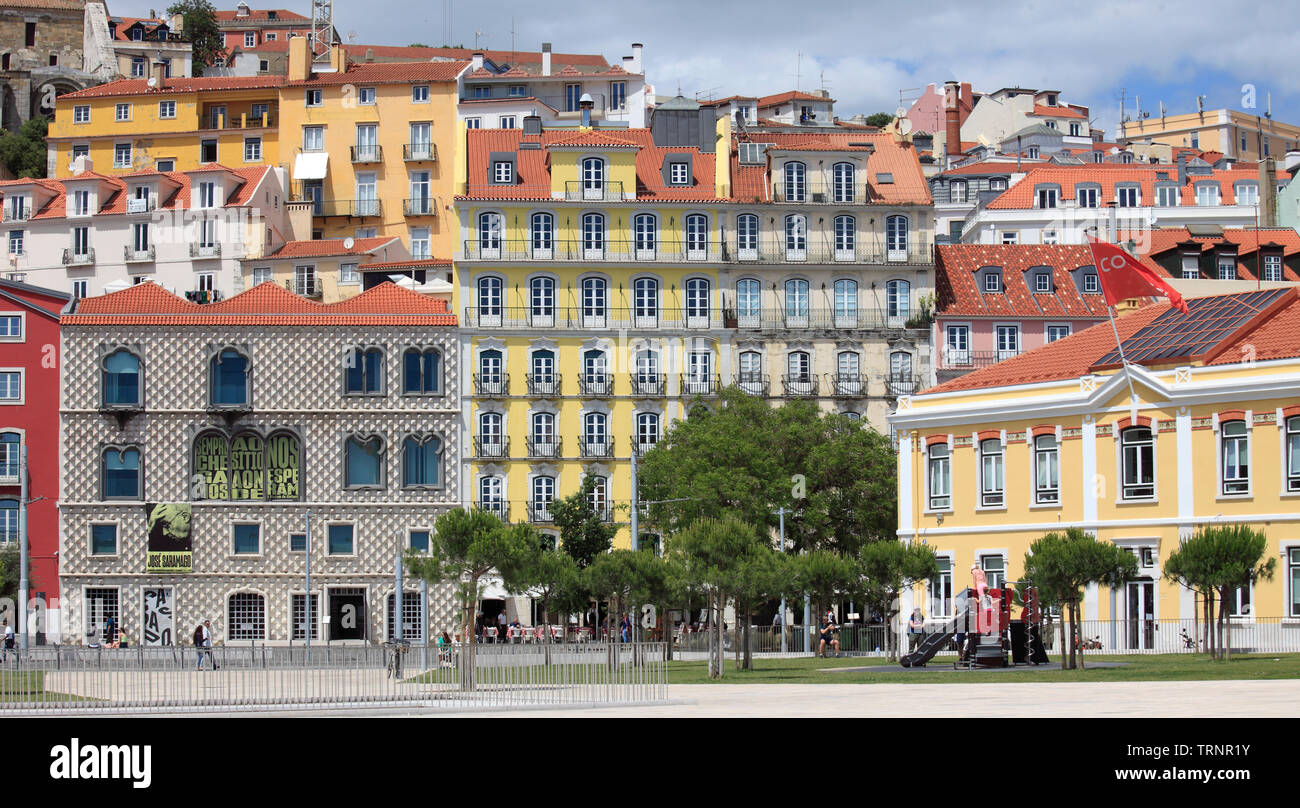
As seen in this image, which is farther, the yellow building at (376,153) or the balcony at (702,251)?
the yellow building at (376,153)

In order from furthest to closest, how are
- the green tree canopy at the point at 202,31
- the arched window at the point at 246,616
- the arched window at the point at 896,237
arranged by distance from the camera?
the green tree canopy at the point at 202,31 < the arched window at the point at 896,237 < the arched window at the point at 246,616

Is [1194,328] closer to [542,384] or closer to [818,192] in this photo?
[818,192]

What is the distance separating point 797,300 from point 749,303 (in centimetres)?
215

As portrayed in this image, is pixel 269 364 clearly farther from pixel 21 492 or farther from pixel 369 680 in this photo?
pixel 369 680

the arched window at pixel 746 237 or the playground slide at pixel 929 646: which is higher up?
the arched window at pixel 746 237

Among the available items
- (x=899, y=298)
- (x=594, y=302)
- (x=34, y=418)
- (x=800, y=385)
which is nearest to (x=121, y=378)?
(x=34, y=418)

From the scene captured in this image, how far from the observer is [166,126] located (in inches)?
4186

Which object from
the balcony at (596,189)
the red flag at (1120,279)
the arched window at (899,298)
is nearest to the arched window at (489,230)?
the balcony at (596,189)

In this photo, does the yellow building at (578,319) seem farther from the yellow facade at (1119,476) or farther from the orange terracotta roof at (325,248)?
the yellow facade at (1119,476)

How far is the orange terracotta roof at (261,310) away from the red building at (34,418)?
163 cm

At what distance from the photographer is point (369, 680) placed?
40.6 m

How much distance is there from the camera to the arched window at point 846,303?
80.5m

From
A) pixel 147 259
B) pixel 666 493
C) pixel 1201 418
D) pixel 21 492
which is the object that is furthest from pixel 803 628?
pixel 147 259

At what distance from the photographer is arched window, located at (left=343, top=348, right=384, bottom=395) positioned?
251ft
